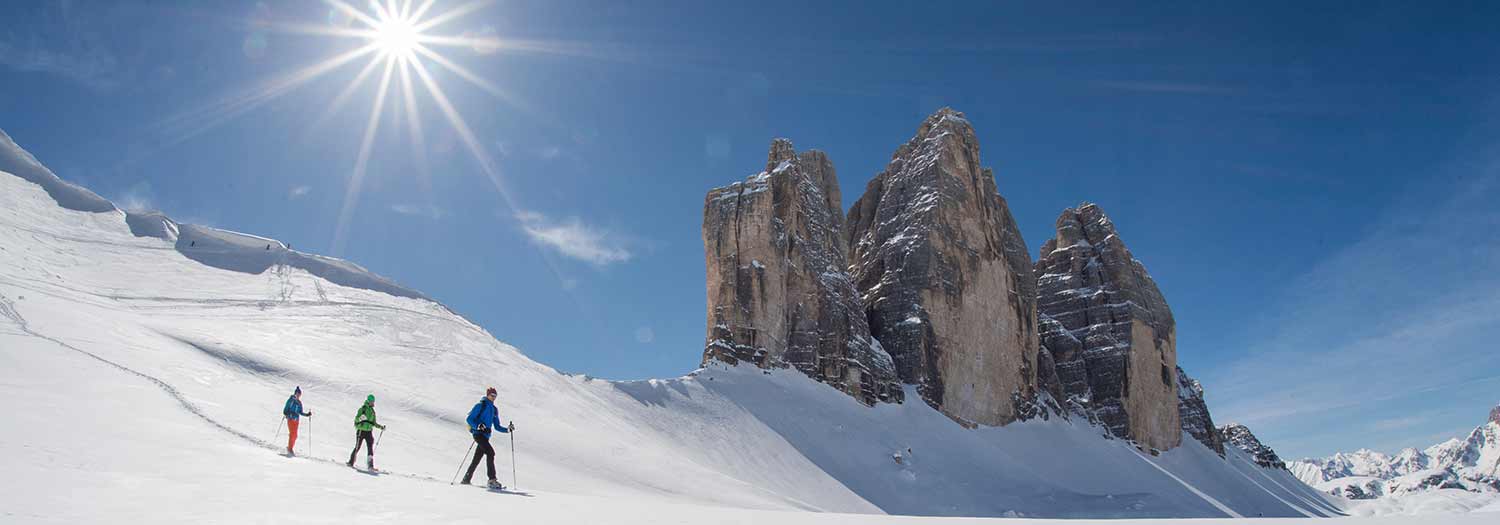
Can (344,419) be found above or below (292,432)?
above

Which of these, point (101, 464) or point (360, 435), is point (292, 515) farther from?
point (360, 435)

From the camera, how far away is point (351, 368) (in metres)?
24.1

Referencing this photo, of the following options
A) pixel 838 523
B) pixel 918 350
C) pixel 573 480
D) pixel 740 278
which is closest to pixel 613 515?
pixel 838 523

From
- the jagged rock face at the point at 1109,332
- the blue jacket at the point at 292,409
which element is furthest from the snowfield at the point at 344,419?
the jagged rock face at the point at 1109,332

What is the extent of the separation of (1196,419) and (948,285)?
59.1 metres

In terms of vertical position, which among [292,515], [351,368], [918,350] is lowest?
[292,515]

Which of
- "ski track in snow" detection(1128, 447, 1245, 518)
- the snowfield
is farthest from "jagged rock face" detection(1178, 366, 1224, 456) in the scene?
the snowfield

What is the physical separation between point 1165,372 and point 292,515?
3969 inches

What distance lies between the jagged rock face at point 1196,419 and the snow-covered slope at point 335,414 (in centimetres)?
4676

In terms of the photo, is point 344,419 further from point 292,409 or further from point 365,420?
point 365,420

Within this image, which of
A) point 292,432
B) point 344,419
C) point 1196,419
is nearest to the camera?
point 292,432

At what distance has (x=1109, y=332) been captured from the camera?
88.8 meters

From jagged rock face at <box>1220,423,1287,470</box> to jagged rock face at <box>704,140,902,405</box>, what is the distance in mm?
93157

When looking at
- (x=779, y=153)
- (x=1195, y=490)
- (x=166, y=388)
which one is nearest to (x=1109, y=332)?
(x=1195, y=490)
